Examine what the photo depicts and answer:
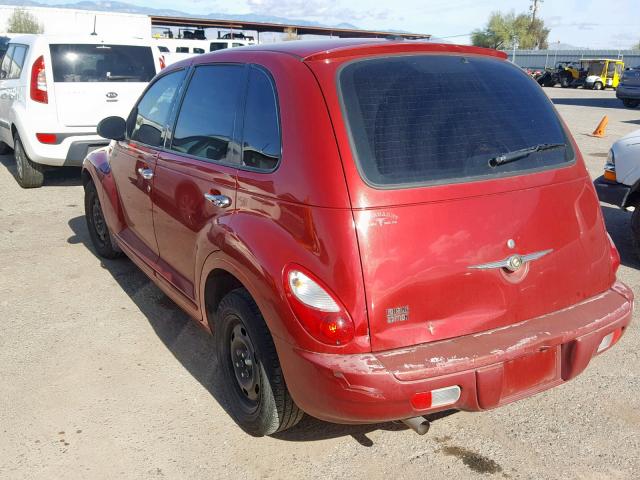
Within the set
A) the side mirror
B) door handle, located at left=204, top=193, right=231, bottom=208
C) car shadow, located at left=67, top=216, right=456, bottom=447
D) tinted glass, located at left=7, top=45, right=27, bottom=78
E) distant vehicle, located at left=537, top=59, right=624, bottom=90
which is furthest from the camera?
distant vehicle, located at left=537, top=59, right=624, bottom=90

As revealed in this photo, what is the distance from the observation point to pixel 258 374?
9.15 ft

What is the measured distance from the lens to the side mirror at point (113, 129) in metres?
4.46

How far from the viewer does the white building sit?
4303 cm

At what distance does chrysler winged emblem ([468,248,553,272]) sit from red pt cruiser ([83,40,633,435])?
1 centimetres

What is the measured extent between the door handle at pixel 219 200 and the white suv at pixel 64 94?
5266 millimetres

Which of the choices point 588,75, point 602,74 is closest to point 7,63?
point 602,74

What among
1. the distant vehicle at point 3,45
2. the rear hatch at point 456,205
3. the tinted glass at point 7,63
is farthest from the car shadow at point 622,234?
the distant vehicle at point 3,45

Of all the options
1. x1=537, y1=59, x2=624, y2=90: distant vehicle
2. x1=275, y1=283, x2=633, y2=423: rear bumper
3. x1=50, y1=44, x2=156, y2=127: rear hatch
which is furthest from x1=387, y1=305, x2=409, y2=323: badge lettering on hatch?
x1=537, y1=59, x2=624, y2=90: distant vehicle

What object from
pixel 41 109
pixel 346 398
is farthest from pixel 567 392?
pixel 41 109

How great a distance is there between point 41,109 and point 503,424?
6912 millimetres

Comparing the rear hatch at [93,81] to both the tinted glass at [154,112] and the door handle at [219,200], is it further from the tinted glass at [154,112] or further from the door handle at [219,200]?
the door handle at [219,200]

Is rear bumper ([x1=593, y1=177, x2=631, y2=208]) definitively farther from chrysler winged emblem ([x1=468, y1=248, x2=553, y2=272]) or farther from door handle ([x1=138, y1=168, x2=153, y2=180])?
door handle ([x1=138, y1=168, x2=153, y2=180])

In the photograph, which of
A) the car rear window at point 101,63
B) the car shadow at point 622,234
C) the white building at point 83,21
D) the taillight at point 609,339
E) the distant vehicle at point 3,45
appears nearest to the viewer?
the taillight at point 609,339

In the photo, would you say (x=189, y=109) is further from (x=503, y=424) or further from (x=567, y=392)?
(x=567, y=392)
